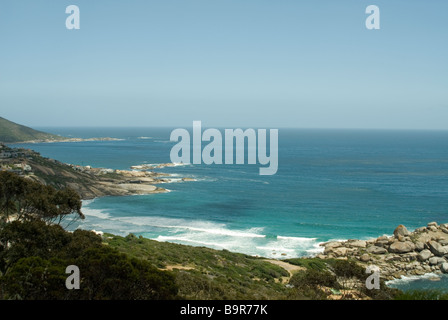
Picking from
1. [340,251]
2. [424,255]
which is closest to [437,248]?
[424,255]

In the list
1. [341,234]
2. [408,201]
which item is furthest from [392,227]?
[408,201]

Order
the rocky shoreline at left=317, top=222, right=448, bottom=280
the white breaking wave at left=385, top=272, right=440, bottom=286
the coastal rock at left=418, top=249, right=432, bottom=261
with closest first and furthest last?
the white breaking wave at left=385, top=272, right=440, bottom=286
the rocky shoreline at left=317, top=222, right=448, bottom=280
the coastal rock at left=418, top=249, right=432, bottom=261

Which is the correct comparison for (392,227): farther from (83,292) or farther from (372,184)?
(83,292)

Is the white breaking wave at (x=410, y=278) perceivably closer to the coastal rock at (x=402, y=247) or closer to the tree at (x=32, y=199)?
the coastal rock at (x=402, y=247)

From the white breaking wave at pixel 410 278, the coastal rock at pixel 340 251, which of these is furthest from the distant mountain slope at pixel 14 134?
the white breaking wave at pixel 410 278

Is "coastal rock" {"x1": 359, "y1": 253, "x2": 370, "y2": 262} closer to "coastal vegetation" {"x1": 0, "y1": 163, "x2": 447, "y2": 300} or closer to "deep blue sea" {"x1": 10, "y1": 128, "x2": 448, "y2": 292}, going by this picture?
"deep blue sea" {"x1": 10, "y1": 128, "x2": 448, "y2": 292}

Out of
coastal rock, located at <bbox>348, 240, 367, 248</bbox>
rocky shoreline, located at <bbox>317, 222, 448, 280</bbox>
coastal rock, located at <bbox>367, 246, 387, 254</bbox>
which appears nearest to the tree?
rocky shoreline, located at <bbox>317, 222, 448, 280</bbox>
